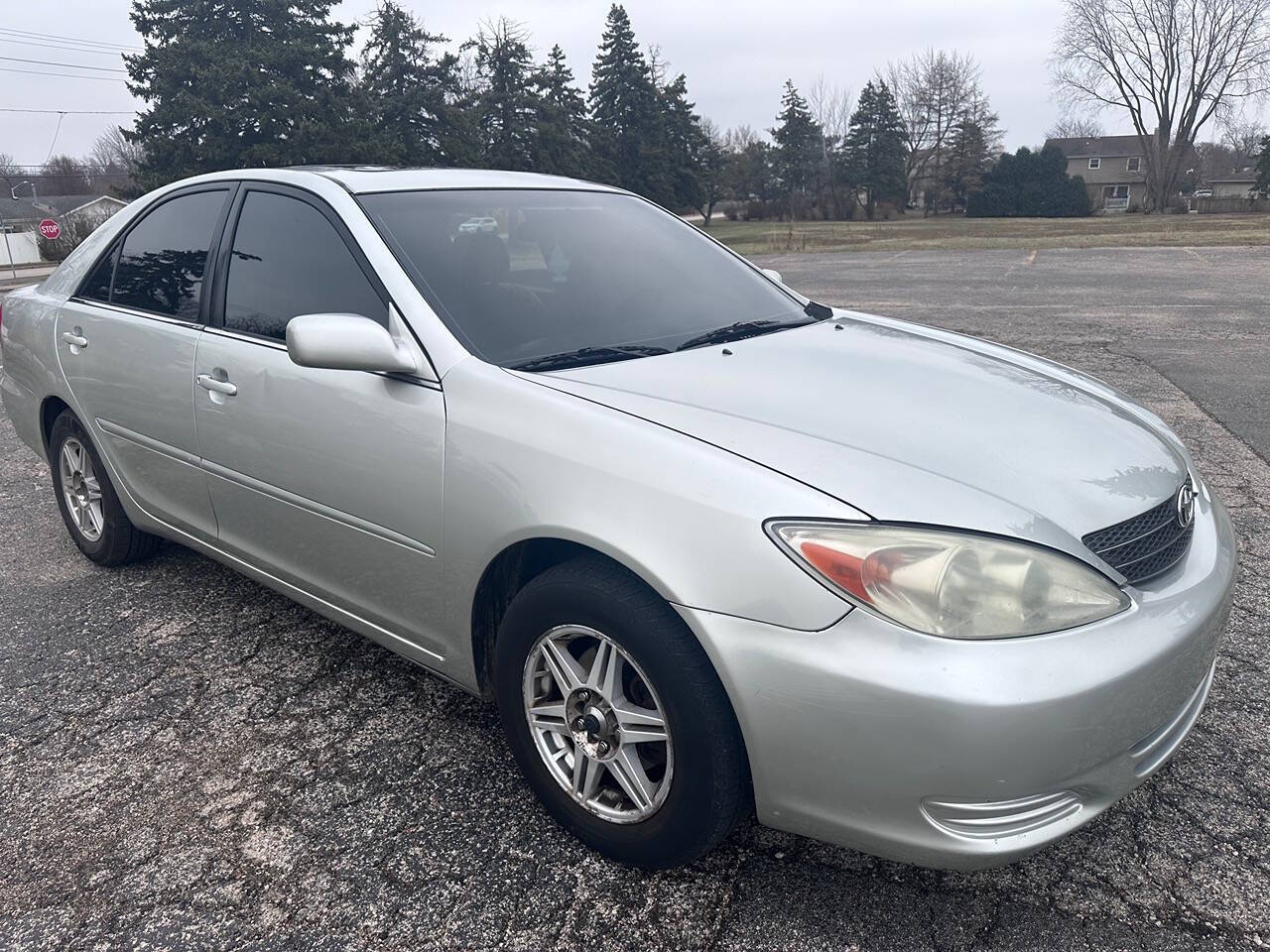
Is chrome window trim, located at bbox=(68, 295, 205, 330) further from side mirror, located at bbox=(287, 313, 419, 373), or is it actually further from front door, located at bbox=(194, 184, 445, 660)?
side mirror, located at bbox=(287, 313, 419, 373)

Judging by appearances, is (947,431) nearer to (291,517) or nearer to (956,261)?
(291,517)

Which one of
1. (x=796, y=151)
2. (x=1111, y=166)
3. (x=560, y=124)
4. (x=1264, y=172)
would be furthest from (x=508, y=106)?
(x=1111, y=166)

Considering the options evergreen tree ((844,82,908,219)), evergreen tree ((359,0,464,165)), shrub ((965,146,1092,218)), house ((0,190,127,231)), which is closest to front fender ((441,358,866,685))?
evergreen tree ((359,0,464,165))

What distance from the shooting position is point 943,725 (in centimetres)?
166

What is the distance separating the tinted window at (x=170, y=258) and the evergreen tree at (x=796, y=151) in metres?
63.4

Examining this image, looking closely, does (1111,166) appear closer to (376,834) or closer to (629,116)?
(629,116)

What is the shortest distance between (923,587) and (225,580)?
10.5 ft

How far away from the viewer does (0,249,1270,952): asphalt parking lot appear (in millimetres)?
2029

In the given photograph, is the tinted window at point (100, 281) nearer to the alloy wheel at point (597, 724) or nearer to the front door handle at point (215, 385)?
the front door handle at point (215, 385)

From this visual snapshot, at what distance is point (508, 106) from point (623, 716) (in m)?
50.2

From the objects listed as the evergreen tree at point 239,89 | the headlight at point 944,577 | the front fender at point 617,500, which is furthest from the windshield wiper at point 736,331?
the evergreen tree at point 239,89

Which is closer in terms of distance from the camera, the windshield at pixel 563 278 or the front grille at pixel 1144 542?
the front grille at pixel 1144 542

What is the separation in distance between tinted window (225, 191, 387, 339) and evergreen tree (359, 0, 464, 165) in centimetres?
4206

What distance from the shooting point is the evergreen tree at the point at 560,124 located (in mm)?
47688
